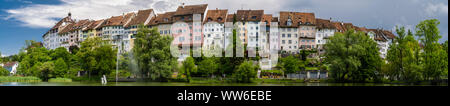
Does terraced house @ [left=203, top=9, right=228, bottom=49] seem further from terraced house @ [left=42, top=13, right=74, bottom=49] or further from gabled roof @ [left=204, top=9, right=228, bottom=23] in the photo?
terraced house @ [left=42, top=13, right=74, bottom=49]

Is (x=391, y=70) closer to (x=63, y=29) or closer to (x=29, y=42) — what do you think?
(x=29, y=42)

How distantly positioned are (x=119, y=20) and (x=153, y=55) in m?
44.6

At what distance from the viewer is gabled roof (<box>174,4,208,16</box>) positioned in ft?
226

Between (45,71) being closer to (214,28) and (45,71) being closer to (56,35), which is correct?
(214,28)

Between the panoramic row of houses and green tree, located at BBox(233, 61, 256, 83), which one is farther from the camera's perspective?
the panoramic row of houses

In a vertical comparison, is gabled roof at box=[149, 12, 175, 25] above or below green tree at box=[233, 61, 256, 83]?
above

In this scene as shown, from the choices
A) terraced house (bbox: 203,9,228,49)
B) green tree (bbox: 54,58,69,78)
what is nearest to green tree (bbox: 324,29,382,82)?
terraced house (bbox: 203,9,228,49)

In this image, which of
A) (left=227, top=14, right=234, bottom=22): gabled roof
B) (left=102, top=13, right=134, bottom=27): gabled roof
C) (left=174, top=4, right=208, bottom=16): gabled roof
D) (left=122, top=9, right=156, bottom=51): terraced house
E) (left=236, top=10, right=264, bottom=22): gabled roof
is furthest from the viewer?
(left=102, top=13, right=134, bottom=27): gabled roof

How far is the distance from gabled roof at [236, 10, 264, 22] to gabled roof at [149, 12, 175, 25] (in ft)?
40.1

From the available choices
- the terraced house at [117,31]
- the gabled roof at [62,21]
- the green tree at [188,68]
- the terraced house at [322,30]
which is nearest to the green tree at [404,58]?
the green tree at [188,68]

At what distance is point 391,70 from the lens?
3962 cm

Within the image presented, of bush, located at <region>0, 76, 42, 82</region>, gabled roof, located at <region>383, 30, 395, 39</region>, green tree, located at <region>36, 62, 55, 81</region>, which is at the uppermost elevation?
gabled roof, located at <region>383, 30, 395, 39</region>
